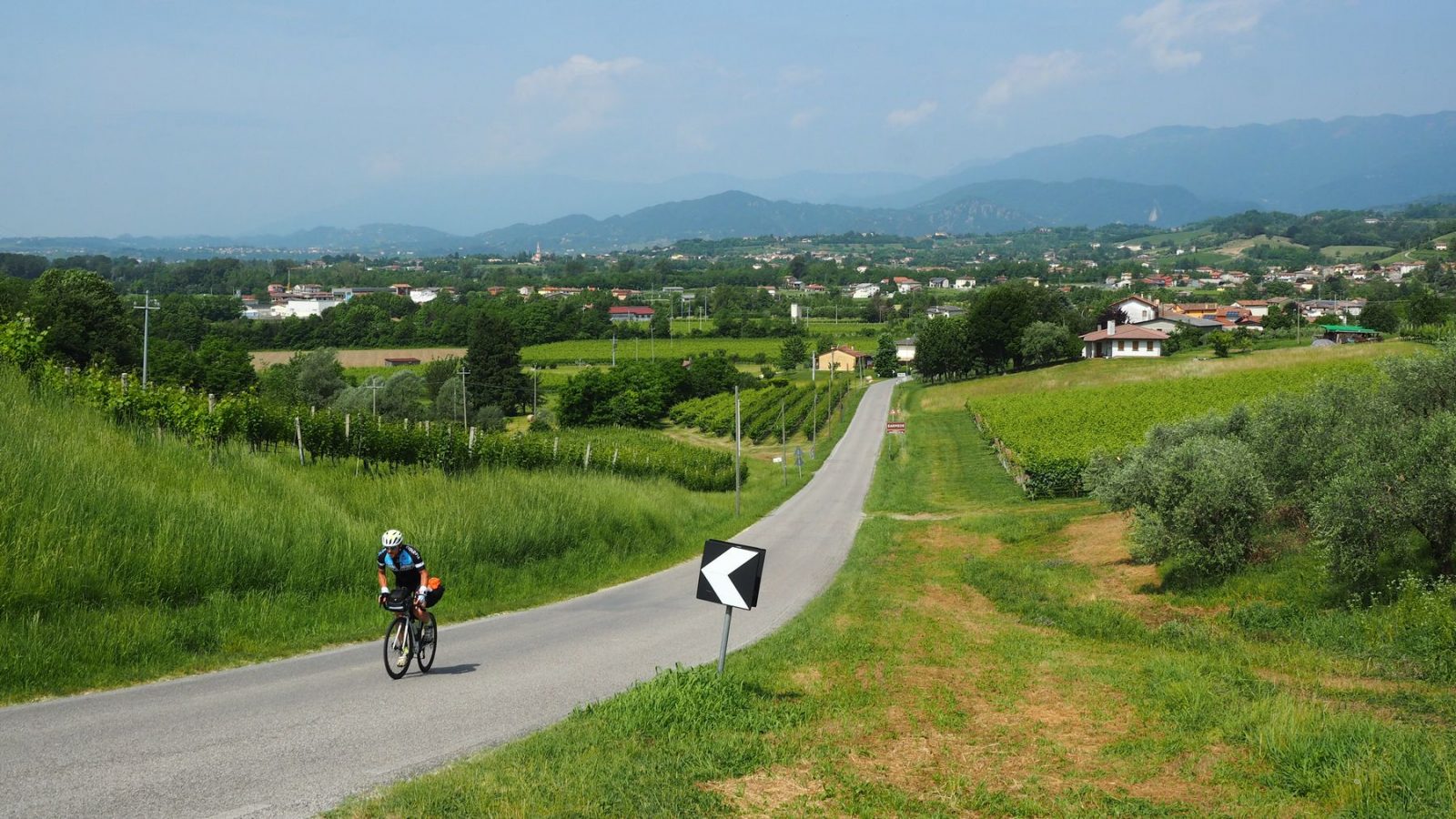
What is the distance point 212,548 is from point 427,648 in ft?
14.2

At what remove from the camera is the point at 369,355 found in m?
125

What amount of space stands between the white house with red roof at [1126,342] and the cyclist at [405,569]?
8625 cm

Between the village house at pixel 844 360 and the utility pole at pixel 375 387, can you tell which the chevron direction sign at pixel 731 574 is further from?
the village house at pixel 844 360

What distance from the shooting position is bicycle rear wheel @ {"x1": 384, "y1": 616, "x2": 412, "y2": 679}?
1135 cm

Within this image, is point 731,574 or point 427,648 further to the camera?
point 427,648

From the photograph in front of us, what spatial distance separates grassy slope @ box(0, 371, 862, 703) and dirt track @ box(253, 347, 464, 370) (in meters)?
97.9

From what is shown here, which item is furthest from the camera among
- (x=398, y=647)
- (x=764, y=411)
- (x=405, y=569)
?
(x=764, y=411)

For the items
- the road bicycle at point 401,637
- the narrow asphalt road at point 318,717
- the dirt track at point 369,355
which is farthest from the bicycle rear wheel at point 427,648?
the dirt track at point 369,355

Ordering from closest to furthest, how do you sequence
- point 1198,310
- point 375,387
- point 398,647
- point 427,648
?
point 398,647 < point 427,648 < point 375,387 < point 1198,310

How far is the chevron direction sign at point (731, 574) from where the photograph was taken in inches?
383

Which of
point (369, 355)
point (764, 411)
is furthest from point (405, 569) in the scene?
point (369, 355)

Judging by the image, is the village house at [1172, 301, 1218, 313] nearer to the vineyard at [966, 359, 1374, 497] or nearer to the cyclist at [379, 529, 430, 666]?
the vineyard at [966, 359, 1374, 497]

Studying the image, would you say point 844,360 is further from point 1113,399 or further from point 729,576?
point 729,576

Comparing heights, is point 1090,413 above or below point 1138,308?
below
